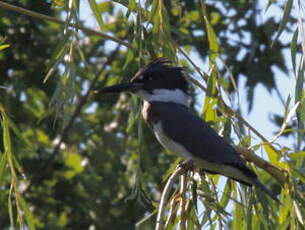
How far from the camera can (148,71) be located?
3221mm

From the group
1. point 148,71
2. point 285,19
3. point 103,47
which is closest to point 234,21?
point 103,47

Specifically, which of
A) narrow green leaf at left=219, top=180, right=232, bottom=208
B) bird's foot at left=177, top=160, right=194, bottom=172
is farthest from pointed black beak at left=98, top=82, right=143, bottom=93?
narrow green leaf at left=219, top=180, right=232, bottom=208

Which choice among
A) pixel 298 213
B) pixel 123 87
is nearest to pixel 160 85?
pixel 123 87

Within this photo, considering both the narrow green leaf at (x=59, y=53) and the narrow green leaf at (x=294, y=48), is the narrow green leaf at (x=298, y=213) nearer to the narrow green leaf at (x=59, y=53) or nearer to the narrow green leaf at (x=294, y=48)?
the narrow green leaf at (x=294, y=48)

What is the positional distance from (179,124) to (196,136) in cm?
12

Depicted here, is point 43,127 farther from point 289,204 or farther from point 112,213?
point 289,204

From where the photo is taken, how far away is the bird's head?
3.22 m

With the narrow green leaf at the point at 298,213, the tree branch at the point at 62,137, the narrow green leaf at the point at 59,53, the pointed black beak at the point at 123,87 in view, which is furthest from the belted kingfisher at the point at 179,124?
the tree branch at the point at 62,137

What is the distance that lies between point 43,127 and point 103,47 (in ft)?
2.12

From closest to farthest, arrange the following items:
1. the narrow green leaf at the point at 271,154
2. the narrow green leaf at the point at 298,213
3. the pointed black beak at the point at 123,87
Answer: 1. the narrow green leaf at the point at 298,213
2. the narrow green leaf at the point at 271,154
3. the pointed black beak at the point at 123,87

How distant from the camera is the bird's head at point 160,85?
322 cm

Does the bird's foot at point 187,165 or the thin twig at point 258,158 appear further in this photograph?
the bird's foot at point 187,165

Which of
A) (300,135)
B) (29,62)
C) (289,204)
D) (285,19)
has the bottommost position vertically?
(289,204)

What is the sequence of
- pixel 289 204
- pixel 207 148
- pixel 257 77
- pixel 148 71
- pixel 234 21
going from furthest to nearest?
pixel 234 21, pixel 257 77, pixel 148 71, pixel 207 148, pixel 289 204
